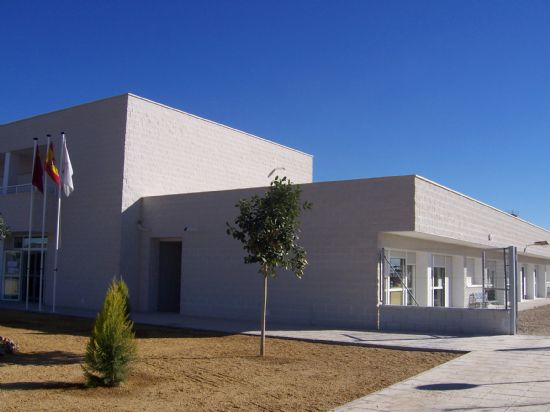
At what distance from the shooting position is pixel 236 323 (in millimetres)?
18328

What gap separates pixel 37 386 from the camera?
28.9 feet

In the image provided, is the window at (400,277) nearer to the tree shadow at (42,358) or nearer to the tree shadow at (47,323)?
the tree shadow at (47,323)

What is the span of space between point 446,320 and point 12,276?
19.4 metres

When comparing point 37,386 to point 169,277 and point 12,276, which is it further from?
point 12,276

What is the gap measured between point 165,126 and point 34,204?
6566mm

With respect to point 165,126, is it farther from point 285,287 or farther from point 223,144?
point 285,287

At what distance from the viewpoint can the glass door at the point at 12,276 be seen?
25.9 metres

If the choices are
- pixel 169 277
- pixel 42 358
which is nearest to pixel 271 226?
pixel 42 358

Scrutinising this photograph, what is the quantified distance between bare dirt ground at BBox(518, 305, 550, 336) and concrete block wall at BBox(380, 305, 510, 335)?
1.43 metres

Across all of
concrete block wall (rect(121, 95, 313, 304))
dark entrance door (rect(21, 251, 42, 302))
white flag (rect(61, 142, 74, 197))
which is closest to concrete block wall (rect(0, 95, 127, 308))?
concrete block wall (rect(121, 95, 313, 304))

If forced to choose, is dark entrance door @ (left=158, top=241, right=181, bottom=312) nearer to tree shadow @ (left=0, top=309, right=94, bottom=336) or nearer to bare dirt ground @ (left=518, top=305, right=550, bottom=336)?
tree shadow @ (left=0, top=309, right=94, bottom=336)

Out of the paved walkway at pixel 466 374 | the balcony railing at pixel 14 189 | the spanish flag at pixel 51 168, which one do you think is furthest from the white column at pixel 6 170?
the paved walkway at pixel 466 374

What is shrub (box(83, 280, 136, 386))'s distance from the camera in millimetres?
8672

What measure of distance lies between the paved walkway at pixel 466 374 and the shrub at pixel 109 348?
11.1 feet
